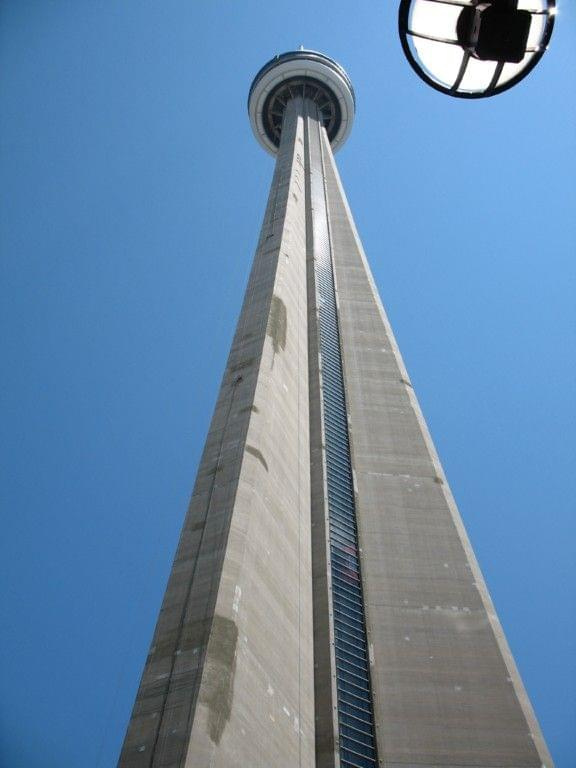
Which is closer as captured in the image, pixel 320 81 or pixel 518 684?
pixel 518 684

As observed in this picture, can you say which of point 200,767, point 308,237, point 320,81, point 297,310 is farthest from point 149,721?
point 320,81

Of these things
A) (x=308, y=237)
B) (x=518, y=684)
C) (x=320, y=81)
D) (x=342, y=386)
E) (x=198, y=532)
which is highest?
(x=320, y=81)

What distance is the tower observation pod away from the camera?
20.9 feet

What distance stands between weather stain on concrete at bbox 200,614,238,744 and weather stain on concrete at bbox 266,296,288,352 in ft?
23.5

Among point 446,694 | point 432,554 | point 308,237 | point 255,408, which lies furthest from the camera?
point 308,237

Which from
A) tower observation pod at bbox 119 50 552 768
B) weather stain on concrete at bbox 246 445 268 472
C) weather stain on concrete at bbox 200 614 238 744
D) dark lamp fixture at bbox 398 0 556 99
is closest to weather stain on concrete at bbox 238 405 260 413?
tower observation pod at bbox 119 50 552 768

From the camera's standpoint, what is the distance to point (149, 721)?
580cm

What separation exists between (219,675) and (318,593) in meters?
3.95

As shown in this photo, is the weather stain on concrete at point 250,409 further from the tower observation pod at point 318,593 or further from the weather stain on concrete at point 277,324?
the weather stain on concrete at point 277,324

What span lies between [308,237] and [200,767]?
1963 cm

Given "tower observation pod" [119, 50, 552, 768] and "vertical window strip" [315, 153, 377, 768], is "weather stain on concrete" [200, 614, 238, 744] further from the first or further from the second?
"vertical window strip" [315, 153, 377, 768]

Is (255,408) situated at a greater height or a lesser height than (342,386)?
lesser

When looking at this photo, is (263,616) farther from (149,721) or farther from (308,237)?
(308,237)

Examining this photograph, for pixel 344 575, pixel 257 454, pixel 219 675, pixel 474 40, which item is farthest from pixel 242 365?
pixel 474 40
